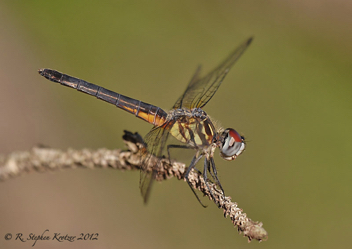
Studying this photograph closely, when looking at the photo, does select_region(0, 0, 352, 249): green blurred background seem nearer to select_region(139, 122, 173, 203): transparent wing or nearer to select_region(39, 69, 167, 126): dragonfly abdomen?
select_region(39, 69, 167, 126): dragonfly abdomen

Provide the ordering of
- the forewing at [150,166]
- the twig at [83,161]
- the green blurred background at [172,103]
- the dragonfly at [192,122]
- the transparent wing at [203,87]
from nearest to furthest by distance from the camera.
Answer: the twig at [83,161] → the forewing at [150,166] → the dragonfly at [192,122] → the transparent wing at [203,87] → the green blurred background at [172,103]

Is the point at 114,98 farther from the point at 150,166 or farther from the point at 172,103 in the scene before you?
the point at 172,103

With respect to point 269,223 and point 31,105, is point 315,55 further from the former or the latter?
point 31,105

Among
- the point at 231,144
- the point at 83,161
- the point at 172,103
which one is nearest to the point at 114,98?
the point at 231,144

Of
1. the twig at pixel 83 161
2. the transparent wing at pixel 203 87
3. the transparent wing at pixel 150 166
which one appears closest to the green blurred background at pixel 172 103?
the transparent wing at pixel 203 87

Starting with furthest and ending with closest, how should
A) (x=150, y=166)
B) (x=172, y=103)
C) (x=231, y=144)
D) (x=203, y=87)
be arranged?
(x=172, y=103) → (x=203, y=87) → (x=231, y=144) → (x=150, y=166)

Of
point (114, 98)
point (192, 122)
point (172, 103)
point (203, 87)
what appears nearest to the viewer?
point (192, 122)

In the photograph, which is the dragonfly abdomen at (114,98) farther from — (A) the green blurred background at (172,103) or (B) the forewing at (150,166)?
(A) the green blurred background at (172,103)

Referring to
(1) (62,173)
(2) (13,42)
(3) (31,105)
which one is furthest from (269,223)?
(2) (13,42)
